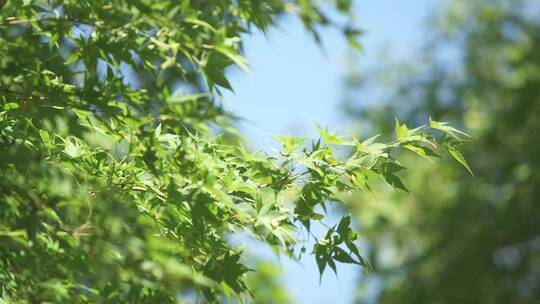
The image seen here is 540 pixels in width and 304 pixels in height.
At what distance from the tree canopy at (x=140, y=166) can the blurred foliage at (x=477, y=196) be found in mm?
9354

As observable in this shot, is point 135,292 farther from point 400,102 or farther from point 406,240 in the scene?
point 400,102

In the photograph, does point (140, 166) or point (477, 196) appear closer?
point (140, 166)

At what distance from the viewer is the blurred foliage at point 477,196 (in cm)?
1155

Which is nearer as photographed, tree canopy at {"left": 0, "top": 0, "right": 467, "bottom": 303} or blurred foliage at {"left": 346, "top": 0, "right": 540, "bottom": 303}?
tree canopy at {"left": 0, "top": 0, "right": 467, "bottom": 303}

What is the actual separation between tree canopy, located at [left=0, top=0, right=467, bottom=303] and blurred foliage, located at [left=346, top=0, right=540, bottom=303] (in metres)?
9.35

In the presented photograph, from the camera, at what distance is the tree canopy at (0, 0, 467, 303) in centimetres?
148

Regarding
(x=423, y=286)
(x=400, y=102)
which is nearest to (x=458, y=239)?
(x=423, y=286)

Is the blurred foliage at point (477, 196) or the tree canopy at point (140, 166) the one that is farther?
the blurred foliage at point (477, 196)

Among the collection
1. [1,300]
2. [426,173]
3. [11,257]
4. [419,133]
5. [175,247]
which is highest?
[426,173]

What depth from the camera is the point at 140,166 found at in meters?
2.01

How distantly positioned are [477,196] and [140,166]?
1070 cm

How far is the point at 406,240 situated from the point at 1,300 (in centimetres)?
1138

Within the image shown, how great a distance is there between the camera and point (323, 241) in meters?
2.06

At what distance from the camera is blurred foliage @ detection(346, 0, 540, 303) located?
37.9 ft
